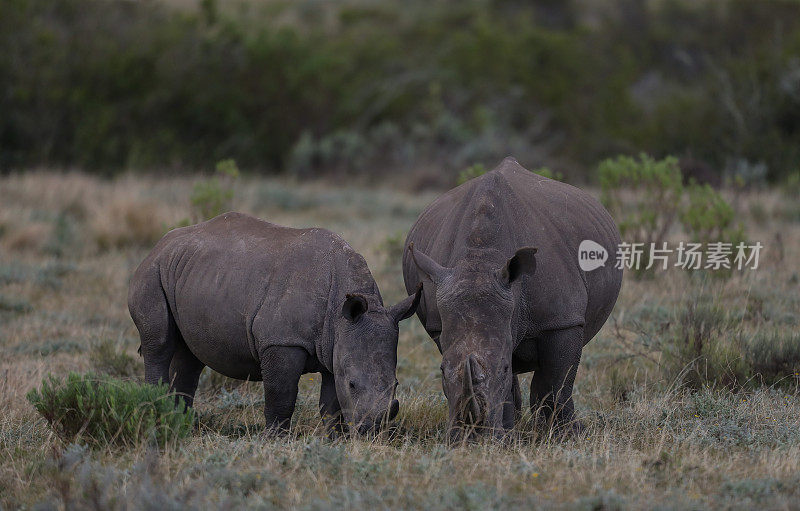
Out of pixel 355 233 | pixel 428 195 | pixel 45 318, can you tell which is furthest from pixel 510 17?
pixel 45 318

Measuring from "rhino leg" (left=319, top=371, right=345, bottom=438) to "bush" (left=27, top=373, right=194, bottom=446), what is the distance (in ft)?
2.92

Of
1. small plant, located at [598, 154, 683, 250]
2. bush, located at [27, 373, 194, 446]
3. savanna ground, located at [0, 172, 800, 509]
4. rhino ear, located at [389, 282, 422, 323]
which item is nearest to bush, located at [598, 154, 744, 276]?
small plant, located at [598, 154, 683, 250]

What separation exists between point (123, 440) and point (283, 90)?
1985 centimetres

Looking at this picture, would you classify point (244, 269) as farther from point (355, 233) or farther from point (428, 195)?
point (428, 195)

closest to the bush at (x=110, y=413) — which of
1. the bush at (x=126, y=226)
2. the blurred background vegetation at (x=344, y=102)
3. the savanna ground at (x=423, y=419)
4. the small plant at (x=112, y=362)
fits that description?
the savanna ground at (x=423, y=419)

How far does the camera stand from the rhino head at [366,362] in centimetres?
579

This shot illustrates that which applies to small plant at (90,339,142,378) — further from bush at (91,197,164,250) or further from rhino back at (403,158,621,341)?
bush at (91,197,164,250)

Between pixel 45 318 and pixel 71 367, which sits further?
pixel 45 318

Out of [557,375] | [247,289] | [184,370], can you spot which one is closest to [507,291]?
[557,375]

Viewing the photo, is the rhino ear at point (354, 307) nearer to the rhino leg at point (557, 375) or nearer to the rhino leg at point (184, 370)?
the rhino leg at point (557, 375)

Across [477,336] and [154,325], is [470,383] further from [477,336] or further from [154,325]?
[154,325]

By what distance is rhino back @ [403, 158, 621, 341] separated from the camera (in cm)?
587

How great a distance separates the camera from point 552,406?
20.7 feet

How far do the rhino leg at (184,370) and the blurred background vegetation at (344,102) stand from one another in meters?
12.3
